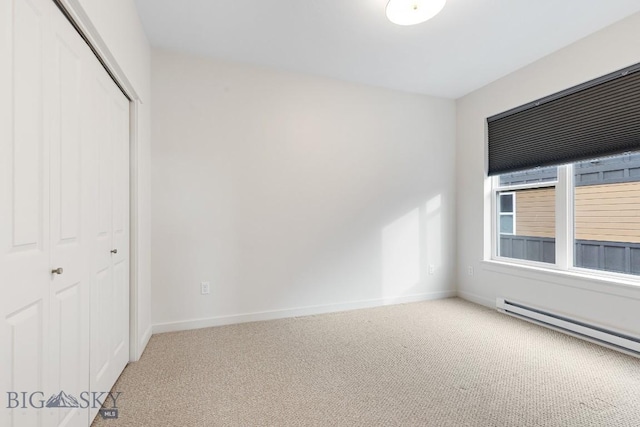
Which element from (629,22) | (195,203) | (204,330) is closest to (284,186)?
(195,203)

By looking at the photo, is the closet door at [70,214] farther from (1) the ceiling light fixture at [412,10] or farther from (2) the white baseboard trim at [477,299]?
Result: (2) the white baseboard trim at [477,299]

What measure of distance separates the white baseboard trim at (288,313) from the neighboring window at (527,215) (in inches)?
40.2

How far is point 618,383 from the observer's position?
6.36 ft

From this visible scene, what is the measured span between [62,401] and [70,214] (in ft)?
2.71

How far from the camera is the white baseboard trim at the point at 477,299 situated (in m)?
3.47

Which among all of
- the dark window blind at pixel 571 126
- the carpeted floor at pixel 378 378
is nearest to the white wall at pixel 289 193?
the carpeted floor at pixel 378 378

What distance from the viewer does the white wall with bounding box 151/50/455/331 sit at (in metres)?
2.79

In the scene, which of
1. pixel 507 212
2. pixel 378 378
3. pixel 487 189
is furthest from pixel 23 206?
pixel 507 212

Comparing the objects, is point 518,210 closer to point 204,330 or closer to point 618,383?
point 618,383

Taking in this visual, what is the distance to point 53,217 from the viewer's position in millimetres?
1234

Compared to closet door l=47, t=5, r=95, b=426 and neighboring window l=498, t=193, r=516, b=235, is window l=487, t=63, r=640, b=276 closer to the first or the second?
neighboring window l=498, t=193, r=516, b=235

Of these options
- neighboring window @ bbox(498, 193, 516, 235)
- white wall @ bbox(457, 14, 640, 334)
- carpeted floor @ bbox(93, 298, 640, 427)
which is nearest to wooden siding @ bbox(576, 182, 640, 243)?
white wall @ bbox(457, 14, 640, 334)

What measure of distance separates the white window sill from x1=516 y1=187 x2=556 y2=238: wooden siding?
0.39 m

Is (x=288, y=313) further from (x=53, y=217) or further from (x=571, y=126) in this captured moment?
(x=571, y=126)
